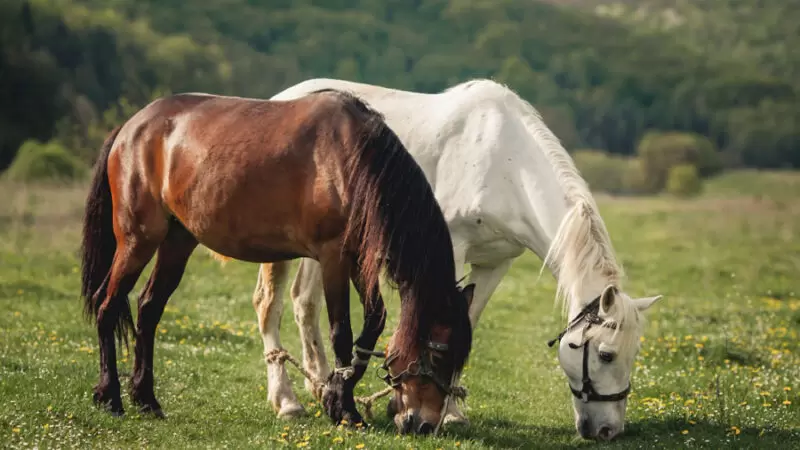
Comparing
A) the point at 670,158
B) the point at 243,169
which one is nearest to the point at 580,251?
the point at 243,169

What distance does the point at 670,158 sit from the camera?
310 ft

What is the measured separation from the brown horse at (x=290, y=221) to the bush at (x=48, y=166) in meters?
24.0

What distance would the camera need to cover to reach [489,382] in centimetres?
916

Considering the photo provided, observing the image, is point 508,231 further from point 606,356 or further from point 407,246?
point 407,246

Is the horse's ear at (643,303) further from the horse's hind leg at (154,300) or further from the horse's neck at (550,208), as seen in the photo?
the horse's hind leg at (154,300)

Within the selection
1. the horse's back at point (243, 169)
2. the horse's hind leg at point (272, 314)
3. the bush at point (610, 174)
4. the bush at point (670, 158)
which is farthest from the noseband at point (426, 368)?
the bush at point (670, 158)

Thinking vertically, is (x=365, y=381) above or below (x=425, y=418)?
below

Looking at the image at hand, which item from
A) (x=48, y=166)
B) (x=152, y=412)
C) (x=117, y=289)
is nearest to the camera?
(x=152, y=412)

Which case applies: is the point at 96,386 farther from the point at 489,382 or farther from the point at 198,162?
the point at 489,382

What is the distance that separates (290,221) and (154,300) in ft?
5.04

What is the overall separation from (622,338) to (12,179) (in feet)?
82.1

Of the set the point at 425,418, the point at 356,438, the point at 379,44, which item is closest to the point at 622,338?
the point at 425,418

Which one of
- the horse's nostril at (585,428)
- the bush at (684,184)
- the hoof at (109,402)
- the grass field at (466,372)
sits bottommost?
the bush at (684,184)

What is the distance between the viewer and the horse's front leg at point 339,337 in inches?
247
